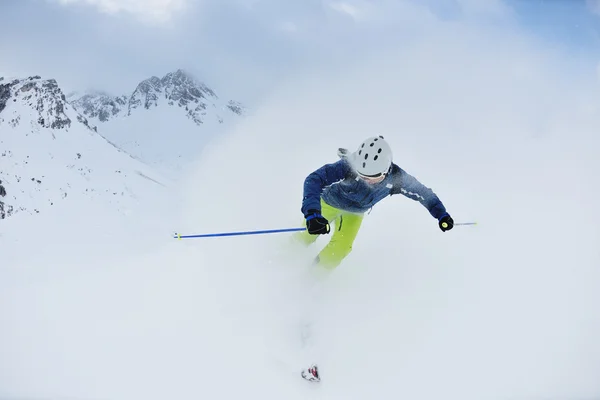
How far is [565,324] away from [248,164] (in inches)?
655

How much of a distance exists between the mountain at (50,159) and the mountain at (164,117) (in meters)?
67.1

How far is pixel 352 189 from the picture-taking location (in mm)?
5230

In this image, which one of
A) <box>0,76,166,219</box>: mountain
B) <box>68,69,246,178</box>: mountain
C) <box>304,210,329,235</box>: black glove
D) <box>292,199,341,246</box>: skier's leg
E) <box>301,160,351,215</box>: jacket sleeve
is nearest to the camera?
<box>304,210,329,235</box>: black glove

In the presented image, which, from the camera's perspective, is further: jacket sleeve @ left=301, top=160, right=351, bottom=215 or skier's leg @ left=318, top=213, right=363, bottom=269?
skier's leg @ left=318, top=213, right=363, bottom=269

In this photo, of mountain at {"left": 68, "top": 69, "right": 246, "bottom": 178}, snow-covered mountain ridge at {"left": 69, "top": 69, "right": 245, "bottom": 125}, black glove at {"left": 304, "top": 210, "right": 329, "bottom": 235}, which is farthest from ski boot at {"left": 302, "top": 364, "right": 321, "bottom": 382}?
snow-covered mountain ridge at {"left": 69, "top": 69, "right": 245, "bottom": 125}

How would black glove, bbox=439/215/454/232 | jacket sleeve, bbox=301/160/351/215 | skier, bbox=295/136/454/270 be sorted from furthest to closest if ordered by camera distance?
black glove, bbox=439/215/454/232 → jacket sleeve, bbox=301/160/351/215 → skier, bbox=295/136/454/270

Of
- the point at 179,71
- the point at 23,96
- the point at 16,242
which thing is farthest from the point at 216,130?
the point at 16,242

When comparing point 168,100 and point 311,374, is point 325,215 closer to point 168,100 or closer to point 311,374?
point 311,374

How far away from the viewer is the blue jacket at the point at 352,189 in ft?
16.5

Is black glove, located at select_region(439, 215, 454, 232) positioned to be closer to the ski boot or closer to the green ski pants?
the green ski pants

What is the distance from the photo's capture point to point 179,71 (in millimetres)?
132500

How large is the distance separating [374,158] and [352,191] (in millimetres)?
678

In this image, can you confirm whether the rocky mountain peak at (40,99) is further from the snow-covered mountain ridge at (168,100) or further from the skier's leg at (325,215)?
the snow-covered mountain ridge at (168,100)

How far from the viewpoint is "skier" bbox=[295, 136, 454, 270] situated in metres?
4.80
